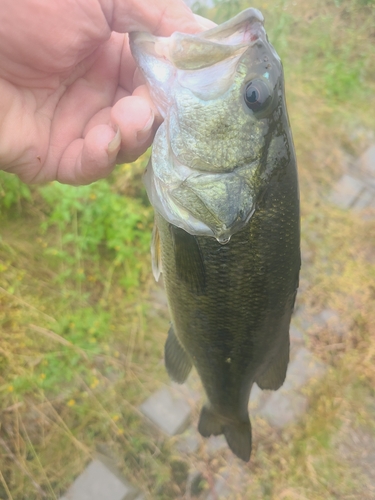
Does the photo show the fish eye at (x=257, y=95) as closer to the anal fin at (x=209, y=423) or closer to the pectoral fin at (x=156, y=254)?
the pectoral fin at (x=156, y=254)

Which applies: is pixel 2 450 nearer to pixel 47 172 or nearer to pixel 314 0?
pixel 47 172

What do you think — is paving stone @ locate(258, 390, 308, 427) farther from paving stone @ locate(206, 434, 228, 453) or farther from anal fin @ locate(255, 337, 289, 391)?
anal fin @ locate(255, 337, 289, 391)

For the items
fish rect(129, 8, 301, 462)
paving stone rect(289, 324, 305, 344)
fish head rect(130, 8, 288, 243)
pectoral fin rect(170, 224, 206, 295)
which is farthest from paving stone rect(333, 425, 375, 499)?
fish head rect(130, 8, 288, 243)

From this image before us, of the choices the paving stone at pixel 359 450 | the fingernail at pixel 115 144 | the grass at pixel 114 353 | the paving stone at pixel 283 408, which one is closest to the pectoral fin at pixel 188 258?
the fingernail at pixel 115 144

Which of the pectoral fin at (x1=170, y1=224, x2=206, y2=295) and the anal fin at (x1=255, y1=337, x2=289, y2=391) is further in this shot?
the anal fin at (x1=255, y1=337, x2=289, y2=391)

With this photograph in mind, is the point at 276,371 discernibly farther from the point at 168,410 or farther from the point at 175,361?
the point at 168,410
